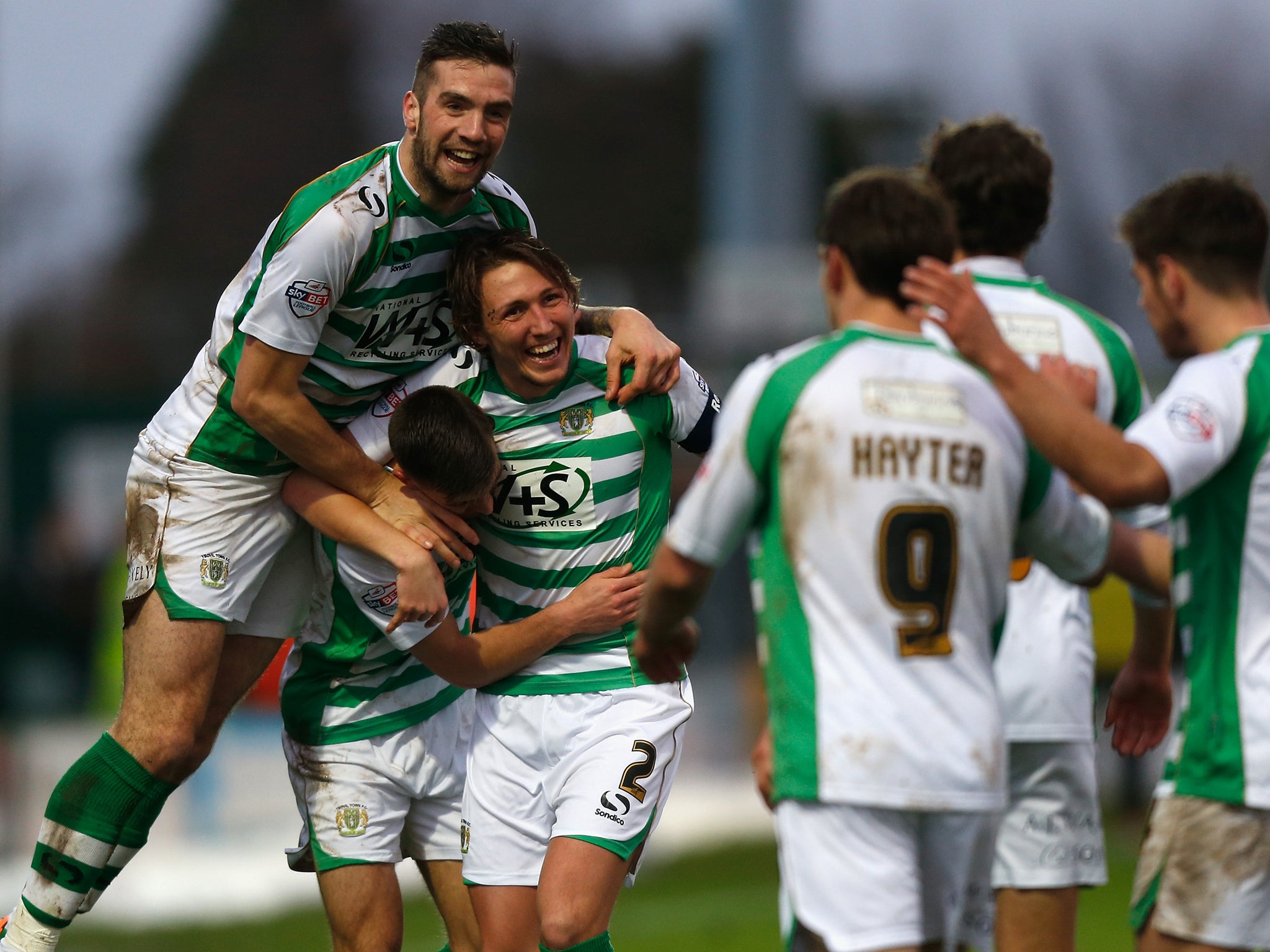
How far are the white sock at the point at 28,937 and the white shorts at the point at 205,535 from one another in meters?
1.11

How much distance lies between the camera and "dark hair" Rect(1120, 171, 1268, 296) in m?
4.29

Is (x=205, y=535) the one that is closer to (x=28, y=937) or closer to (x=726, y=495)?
(x=28, y=937)

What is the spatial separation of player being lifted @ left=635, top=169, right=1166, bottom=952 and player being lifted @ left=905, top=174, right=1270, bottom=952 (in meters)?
0.16

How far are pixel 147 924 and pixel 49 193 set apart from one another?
102 ft

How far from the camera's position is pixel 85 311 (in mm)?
39781

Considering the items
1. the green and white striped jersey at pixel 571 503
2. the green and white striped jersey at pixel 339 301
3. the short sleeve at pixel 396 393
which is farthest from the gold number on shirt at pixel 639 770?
the green and white striped jersey at pixel 339 301

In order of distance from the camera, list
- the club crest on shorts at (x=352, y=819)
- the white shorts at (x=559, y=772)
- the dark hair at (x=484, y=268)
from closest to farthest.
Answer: the white shorts at (x=559, y=772), the dark hair at (x=484, y=268), the club crest on shorts at (x=352, y=819)

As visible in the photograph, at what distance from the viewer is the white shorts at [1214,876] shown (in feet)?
13.6

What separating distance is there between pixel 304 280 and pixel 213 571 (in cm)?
103

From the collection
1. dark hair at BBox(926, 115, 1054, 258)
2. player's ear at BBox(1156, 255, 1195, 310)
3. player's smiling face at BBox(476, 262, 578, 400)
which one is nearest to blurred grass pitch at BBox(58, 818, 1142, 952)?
player's smiling face at BBox(476, 262, 578, 400)

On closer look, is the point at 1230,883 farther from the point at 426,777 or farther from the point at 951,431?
the point at 426,777

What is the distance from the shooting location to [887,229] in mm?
3904

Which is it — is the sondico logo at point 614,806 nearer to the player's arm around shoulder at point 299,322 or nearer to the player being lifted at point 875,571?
the player being lifted at point 875,571

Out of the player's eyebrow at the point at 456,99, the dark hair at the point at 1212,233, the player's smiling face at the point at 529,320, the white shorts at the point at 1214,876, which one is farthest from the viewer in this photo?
the player's eyebrow at the point at 456,99
